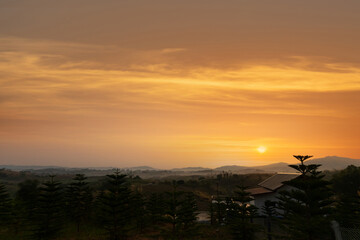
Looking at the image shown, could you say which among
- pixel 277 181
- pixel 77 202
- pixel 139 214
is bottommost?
pixel 139 214

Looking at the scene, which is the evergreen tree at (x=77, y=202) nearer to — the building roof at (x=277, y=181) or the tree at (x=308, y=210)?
the building roof at (x=277, y=181)

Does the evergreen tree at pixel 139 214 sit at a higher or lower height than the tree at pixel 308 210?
lower

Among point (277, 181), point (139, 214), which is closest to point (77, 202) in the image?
point (139, 214)

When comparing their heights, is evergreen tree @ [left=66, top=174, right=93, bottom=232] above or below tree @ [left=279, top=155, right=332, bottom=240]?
below

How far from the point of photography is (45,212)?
26.6 metres

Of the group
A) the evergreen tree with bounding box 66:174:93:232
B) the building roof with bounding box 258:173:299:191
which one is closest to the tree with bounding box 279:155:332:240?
the building roof with bounding box 258:173:299:191

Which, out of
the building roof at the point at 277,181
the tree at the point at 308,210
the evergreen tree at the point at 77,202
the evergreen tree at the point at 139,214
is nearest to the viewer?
the tree at the point at 308,210

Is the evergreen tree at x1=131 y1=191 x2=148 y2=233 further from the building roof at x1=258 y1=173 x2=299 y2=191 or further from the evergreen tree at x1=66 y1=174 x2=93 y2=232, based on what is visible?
the building roof at x1=258 y1=173 x2=299 y2=191

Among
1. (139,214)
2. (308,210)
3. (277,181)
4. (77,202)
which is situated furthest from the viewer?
(277,181)

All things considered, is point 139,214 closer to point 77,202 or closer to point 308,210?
point 77,202

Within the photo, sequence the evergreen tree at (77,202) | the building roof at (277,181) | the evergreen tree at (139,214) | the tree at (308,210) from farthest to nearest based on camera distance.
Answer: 1. the building roof at (277,181)
2. the evergreen tree at (77,202)
3. the evergreen tree at (139,214)
4. the tree at (308,210)

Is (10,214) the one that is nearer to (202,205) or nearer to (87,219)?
(87,219)

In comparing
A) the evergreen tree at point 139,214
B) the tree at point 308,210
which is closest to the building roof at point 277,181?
the evergreen tree at point 139,214

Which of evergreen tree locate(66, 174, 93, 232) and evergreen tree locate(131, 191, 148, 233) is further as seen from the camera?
evergreen tree locate(66, 174, 93, 232)
